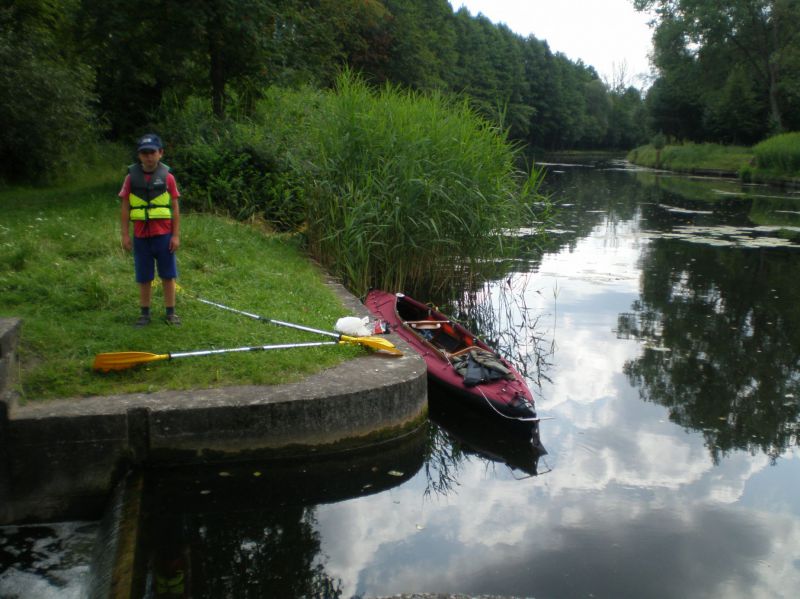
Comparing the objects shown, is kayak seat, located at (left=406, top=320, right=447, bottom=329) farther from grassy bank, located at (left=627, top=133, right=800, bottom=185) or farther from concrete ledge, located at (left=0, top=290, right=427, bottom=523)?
grassy bank, located at (left=627, top=133, right=800, bottom=185)

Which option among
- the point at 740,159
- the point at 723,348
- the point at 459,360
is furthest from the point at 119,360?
the point at 740,159

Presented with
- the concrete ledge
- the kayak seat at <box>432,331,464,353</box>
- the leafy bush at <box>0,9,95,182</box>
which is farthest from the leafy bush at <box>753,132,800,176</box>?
the concrete ledge

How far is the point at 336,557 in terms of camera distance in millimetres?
4910

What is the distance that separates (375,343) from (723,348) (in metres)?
5.01

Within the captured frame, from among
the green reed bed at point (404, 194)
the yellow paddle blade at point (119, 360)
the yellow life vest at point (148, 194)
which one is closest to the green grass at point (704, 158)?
the green reed bed at point (404, 194)

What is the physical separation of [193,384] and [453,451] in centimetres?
231

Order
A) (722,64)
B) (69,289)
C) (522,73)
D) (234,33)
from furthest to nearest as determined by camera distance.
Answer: (522,73)
(722,64)
(234,33)
(69,289)

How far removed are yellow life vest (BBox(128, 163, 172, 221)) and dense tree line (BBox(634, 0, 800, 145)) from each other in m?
43.7

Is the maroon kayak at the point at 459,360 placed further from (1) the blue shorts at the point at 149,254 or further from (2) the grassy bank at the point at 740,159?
(2) the grassy bank at the point at 740,159

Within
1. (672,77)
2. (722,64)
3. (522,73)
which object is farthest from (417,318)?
(522,73)

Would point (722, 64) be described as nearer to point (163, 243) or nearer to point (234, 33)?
point (234, 33)

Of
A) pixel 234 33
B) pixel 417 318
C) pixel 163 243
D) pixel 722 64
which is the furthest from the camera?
pixel 722 64

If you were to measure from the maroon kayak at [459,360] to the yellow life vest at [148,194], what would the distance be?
9.25 feet

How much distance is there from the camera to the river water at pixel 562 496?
4.73m
